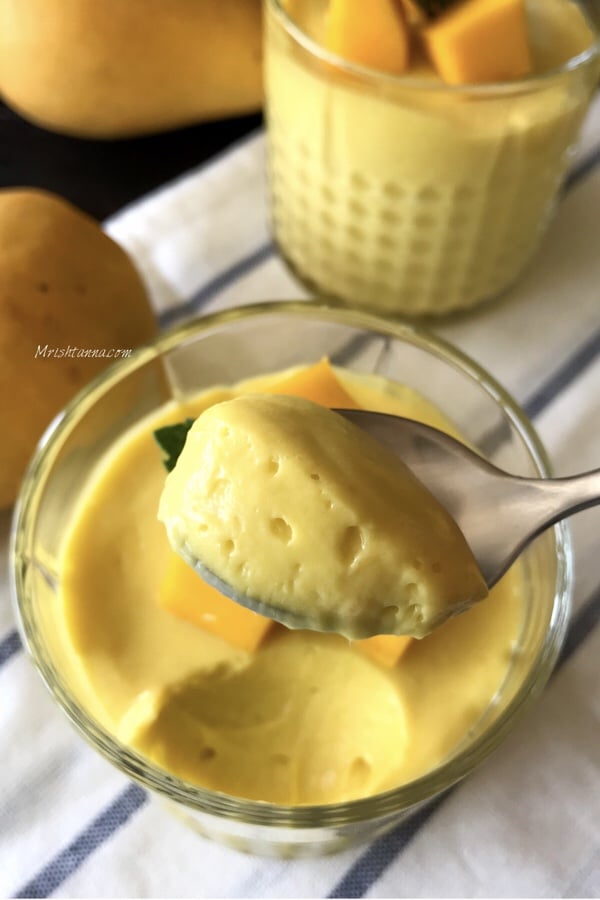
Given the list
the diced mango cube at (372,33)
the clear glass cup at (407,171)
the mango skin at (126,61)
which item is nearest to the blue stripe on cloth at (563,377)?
the clear glass cup at (407,171)

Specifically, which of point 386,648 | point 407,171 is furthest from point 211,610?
point 407,171

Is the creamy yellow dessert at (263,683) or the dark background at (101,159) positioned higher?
the dark background at (101,159)

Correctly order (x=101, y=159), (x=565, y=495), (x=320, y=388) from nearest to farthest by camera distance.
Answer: (x=565, y=495)
(x=320, y=388)
(x=101, y=159)

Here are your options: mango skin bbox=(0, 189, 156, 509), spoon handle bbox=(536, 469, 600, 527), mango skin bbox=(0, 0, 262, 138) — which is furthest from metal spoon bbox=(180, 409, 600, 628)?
mango skin bbox=(0, 0, 262, 138)

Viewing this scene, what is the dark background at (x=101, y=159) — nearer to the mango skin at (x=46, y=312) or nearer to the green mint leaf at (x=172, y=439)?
the mango skin at (x=46, y=312)

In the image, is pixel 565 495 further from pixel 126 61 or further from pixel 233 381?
pixel 126 61

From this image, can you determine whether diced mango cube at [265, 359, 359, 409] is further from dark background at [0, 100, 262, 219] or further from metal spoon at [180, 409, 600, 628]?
dark background at [0, 100, 262, 219]

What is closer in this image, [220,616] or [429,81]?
[220,616]

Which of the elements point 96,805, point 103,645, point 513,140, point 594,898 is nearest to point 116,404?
point 103,645

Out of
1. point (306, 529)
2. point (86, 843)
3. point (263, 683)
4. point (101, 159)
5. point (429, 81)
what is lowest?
point (86, 843)
